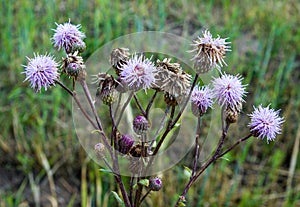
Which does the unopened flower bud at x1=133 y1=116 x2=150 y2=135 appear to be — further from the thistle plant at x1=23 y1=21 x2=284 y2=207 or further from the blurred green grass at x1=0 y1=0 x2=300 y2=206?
the blurred green grass at x1=0 y1=0 x2=300 y2=206

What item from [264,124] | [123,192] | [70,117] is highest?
[70,117]

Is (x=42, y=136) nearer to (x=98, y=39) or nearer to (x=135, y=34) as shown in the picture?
(x=98, y=39)

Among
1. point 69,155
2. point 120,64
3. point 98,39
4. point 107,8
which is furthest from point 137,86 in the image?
point 107,8

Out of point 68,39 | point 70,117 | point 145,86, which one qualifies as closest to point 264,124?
point 145,86

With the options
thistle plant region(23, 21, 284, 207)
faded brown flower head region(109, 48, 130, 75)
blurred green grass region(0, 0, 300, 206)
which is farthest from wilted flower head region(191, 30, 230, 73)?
blurred green grass region(0, 0, 300, 206)

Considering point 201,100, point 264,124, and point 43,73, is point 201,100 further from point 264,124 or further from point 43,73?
point 43,73
